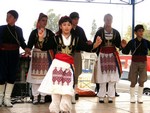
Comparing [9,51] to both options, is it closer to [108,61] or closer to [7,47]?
[7,47]

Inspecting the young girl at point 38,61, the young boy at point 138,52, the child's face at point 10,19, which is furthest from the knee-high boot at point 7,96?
the young boy at point 138,52

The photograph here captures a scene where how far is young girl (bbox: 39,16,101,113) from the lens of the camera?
407 cm

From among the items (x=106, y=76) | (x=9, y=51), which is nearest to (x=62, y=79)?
(x=9, y=51)

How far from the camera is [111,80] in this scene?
5.92m

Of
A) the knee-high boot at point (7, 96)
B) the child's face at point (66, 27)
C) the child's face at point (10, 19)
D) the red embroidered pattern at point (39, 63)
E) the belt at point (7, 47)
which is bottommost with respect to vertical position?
the knee-high boot at point (7, 96)

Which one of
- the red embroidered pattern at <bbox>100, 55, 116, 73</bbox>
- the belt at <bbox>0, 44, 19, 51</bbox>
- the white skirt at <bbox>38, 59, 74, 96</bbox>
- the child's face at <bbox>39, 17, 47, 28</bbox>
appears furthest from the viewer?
the red embroidered pattern at <bbox>100, 55, 116, 73</bbox>

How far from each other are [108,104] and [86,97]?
1.29 meters

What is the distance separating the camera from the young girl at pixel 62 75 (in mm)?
4074

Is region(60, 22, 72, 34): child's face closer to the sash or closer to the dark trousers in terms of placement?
the sash

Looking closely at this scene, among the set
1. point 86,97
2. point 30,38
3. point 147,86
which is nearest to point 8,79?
point 30,38

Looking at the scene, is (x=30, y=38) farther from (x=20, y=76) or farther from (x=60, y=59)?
(x=60, y=59)

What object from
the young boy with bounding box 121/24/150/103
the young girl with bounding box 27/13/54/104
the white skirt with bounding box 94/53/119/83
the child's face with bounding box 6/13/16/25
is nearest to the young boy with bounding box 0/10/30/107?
the child's face with bounding box 6/13/16/25

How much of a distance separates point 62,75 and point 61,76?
0.08 ft

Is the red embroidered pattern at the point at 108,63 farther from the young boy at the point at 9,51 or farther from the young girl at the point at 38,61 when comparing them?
the young boy at the point at 9,51
